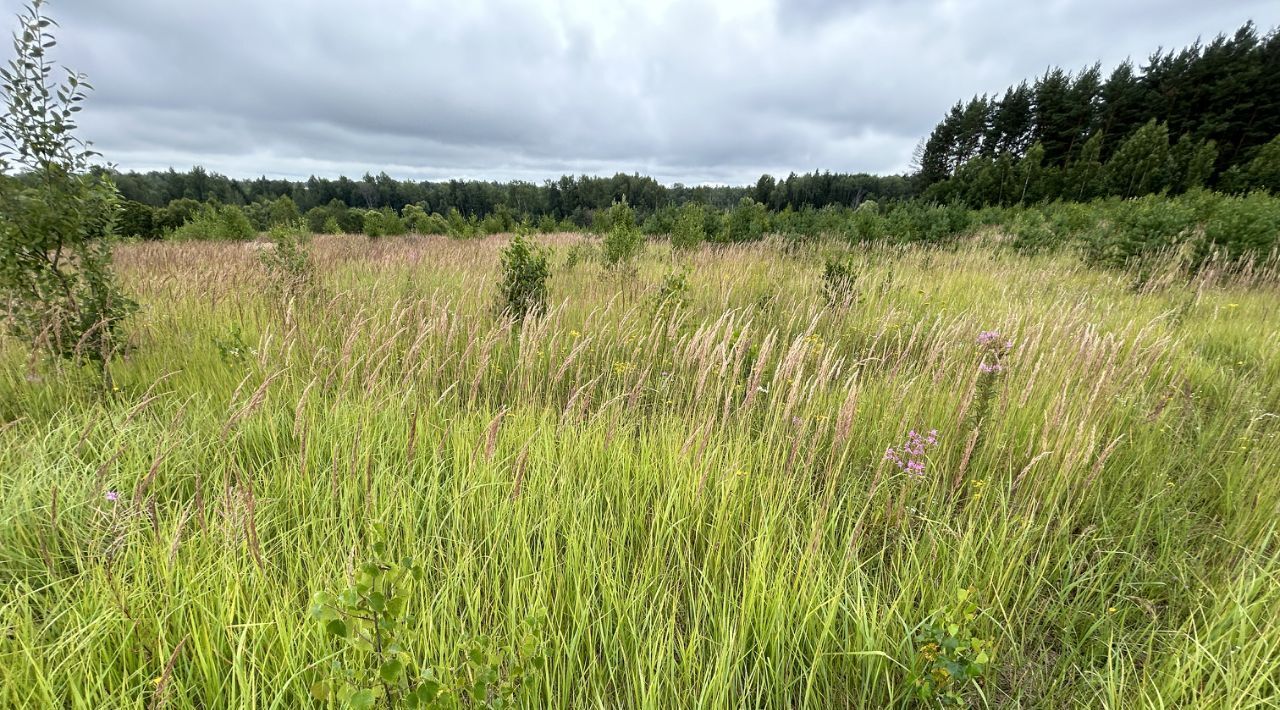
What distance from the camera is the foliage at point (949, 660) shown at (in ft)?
3.80

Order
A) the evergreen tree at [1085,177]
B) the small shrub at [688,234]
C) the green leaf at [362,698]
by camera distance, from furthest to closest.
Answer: the evergreen tree at [1085,177] < the small shrub at [688,234] < the green leaf at [362,698]

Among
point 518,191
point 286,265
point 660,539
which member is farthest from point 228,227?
point 518,191

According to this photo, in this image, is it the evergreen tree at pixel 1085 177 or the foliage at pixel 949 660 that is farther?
the evergreen tree at pixel 1085 177

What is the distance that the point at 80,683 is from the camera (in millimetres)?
1165

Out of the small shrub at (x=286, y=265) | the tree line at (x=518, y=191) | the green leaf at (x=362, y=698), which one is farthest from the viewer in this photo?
the tree line at (x=518, y=191)

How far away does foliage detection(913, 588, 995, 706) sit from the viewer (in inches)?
45.6

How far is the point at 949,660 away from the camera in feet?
3.87

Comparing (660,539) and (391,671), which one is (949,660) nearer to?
(660,539)

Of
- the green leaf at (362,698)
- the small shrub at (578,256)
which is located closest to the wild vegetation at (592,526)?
the green leaf at (362,698)

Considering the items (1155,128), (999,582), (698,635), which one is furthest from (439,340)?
(1155,128)

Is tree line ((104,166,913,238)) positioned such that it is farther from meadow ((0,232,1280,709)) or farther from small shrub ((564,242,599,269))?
meadow ((0,232,1280,709))

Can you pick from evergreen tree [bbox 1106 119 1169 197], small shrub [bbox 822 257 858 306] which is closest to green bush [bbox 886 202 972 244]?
small shrub [bbox 822 257 858 306]

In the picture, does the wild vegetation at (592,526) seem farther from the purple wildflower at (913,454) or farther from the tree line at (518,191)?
the tree line at (518,191)

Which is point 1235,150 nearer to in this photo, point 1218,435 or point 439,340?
point 1218,435
